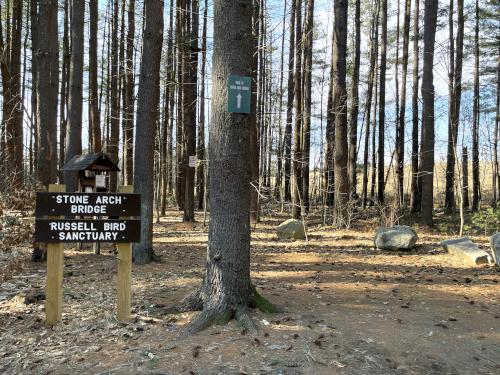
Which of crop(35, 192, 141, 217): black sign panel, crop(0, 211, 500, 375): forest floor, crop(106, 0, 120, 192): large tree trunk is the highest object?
crop(106, 0, 120, 192): large tree trunk

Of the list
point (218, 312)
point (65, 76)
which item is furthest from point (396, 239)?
point (65, 76)

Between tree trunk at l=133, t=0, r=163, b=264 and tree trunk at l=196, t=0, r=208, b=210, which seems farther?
tree trunk at l=196, t=0, r=208, b=210

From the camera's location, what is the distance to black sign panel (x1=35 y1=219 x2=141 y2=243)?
16.9 feet

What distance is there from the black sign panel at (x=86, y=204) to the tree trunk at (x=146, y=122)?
10.8ft

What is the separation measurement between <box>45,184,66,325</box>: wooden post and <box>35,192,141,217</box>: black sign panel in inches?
6.6

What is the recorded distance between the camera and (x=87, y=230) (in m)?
5.27

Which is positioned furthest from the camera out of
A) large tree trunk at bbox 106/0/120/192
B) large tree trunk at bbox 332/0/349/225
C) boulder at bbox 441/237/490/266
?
large tree trunk at bbox 106/0/120/192

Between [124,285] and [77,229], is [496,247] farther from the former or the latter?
[77,229]

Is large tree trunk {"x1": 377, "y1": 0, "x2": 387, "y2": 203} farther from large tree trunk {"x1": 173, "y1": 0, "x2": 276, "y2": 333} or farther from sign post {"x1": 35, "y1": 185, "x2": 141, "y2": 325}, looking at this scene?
sign post {"x1": 35, "y1": 185, "x2": 141, "y2": 325}

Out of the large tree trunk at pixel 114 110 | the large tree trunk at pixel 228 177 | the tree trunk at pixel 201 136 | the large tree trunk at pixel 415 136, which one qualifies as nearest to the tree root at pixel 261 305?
the large tree trunk at pixel 228 177

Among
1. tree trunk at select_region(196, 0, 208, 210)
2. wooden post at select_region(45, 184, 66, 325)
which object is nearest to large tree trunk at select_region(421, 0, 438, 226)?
tree trunk at select_region(196, 0, 208, 210)

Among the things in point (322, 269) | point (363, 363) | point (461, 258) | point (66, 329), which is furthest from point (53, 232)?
point (461, 258)

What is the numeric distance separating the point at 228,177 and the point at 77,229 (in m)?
1.94

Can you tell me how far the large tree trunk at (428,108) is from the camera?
14.6 meters
